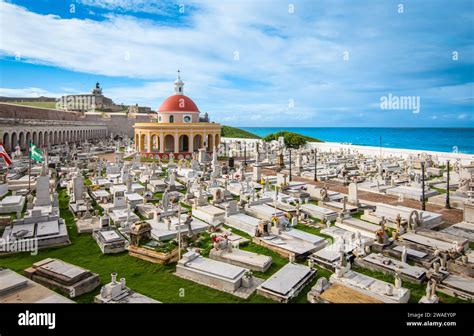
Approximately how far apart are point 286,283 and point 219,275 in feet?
5.05

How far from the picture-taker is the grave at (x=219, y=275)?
23.5 feet

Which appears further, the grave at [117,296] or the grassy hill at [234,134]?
the grassy hill at [234,134]

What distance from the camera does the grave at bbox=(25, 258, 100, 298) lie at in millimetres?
6887

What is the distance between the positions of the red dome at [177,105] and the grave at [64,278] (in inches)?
1233

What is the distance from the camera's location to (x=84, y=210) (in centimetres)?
1295

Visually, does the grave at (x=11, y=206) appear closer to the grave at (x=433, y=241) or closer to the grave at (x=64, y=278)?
the grave at (x=64, y=278)

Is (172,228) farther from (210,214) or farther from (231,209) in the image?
(231,209)

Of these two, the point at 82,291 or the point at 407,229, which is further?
the point at 407,229

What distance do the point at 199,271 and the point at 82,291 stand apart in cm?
257

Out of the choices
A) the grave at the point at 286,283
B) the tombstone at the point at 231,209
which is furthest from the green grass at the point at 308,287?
the tombstone at the point at 231,209

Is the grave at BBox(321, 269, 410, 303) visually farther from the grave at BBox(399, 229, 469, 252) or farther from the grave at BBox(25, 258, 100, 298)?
the grave at BBox(25, 258, 100, 298)

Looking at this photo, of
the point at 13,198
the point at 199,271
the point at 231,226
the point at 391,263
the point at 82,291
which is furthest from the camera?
the point at 13,198
